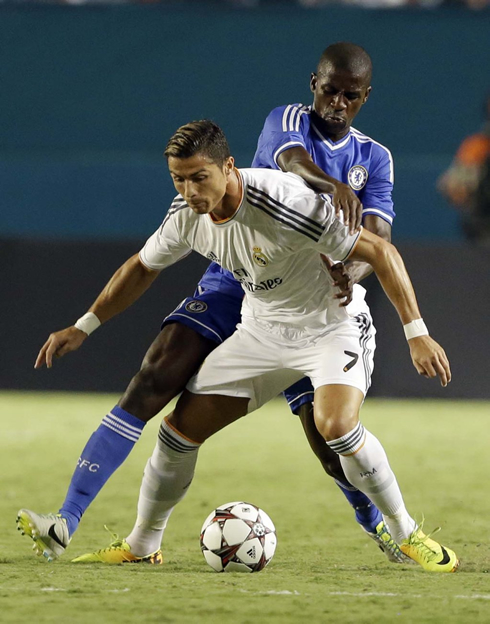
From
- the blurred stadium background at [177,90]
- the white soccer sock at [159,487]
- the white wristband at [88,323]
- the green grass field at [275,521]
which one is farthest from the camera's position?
the blurred stadium background at [177,90]

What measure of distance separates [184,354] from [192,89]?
10504 millimetres

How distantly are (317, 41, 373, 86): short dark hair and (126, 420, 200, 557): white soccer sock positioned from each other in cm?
175

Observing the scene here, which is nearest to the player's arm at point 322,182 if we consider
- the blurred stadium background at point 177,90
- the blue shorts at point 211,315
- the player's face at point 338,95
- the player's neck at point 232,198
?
the player's face at point 338,95

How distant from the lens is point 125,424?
15.8 ft

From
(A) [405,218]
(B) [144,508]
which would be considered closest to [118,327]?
(A) [405,218]

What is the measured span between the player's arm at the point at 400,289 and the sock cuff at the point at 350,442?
1.14 feet

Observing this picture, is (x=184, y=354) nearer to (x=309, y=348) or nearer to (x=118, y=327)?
(x=309, y=348)

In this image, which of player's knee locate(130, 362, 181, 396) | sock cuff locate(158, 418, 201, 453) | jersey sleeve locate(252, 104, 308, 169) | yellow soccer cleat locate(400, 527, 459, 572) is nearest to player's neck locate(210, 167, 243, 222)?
jersey sleeve locate(252, 104, 308, 169)

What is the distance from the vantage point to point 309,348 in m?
4.77

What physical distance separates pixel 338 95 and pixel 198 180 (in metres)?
1.03

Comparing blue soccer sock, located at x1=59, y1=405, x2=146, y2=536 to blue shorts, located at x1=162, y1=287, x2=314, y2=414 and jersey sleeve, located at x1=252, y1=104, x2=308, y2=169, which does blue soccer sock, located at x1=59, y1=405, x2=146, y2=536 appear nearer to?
blue shorts, located at x1=162, y1=287, x2=314, y2=414

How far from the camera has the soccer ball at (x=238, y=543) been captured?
15.1 feet

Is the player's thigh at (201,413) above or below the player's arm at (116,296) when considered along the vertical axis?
below

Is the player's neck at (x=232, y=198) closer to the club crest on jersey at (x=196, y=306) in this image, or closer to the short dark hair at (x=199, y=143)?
the short dark hair at (x=199, y=143)
